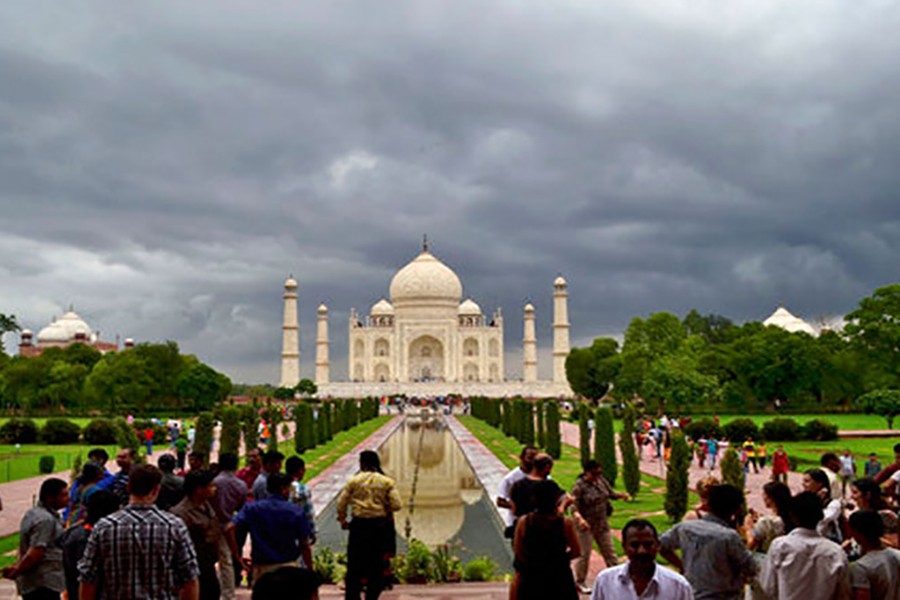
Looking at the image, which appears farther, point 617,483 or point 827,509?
point 617,483

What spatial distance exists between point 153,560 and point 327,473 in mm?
13309

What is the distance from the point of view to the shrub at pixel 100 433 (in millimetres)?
24047

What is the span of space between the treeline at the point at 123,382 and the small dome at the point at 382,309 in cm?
2362

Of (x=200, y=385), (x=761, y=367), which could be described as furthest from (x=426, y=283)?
(x=761, y=367)

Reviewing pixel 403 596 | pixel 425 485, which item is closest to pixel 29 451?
pixel 425 485

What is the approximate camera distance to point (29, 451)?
2291 cm

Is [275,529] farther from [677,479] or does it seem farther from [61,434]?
[61,434]

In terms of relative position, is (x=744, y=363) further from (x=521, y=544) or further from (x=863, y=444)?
(x=521, y=544)

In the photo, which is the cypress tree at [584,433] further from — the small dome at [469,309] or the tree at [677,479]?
the small dome at [469,309]

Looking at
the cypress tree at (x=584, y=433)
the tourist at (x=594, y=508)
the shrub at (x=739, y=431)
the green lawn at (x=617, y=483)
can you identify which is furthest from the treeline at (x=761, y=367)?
the tourist at (x=594, y=508)

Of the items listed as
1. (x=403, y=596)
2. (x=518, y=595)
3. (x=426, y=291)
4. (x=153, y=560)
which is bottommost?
(x=403, y=596)

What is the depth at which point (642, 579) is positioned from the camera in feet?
11.2

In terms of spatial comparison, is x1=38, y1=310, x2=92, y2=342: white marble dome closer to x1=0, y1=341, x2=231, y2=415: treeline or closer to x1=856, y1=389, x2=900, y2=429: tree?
x1=0, y1=341, x2=231, y2=415: treeline

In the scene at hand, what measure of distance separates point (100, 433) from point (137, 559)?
22.7m
